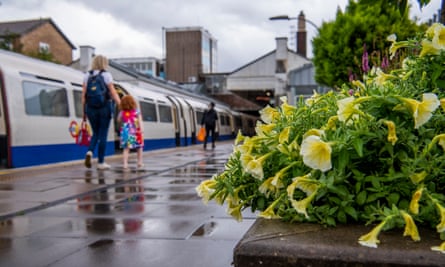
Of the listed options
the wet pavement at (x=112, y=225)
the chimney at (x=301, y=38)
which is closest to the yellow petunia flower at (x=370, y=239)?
the wet pavement at (x=112, y=225)

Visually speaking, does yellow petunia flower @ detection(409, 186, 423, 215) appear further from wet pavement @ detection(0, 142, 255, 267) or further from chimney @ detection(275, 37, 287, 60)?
chimney @ detection(275, 37, 287, 60)

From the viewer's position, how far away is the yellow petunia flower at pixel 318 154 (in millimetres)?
1941

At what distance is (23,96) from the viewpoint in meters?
11.8

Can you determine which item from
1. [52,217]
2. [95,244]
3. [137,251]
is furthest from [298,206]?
[52,217]

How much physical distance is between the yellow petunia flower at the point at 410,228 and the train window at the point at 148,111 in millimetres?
20316

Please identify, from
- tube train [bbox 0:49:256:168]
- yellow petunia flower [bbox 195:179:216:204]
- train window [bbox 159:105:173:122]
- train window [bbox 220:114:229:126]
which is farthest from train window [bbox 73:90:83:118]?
train window [bbox 220:114:229:126]

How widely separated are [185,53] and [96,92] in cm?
6313

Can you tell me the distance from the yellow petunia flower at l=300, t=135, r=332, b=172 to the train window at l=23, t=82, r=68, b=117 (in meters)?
11.1

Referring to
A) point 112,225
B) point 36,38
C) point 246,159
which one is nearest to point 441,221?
point 246,159

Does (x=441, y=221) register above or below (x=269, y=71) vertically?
below

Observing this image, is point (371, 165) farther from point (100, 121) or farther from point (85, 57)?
point (85, 57)

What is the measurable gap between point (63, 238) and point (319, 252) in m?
3.03

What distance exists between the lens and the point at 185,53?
72.2m

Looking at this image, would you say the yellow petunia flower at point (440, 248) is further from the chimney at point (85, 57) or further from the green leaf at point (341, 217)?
the chimney at point (85, 57)
